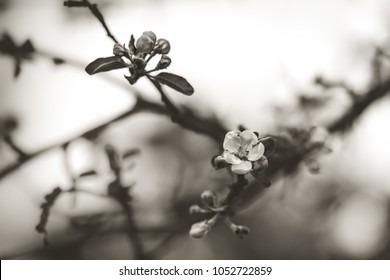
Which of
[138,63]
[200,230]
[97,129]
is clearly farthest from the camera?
[97,129]

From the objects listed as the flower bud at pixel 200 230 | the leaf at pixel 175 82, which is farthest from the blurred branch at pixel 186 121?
Result: the flower bud at pixel 200 230

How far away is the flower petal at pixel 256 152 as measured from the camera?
938 millimetres

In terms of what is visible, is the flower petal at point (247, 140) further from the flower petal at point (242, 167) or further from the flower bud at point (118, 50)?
the flower bud at point (118, 50)

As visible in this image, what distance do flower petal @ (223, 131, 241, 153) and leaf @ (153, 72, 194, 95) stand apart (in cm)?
14

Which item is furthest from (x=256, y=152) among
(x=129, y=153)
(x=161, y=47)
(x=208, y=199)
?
(x=129, y=153)

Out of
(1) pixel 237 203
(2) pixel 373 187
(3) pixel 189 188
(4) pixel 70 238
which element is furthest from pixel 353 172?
(4) pixel 70 238

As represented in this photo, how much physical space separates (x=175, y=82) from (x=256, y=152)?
0.22 metres

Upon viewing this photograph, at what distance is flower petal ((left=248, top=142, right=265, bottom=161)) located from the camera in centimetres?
94

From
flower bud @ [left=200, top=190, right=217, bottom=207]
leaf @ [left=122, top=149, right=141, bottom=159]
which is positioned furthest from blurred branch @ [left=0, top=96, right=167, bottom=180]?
flower bud @ [left=200, top=190, right=217, bottom=207]

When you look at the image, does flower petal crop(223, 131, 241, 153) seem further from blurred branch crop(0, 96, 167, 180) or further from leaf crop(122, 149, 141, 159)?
leaf crop(122, 149, 141, 159)

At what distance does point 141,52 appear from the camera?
915mm

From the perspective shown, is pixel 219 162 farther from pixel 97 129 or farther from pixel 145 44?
pixel 97 129

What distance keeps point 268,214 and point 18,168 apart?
0.98 meters

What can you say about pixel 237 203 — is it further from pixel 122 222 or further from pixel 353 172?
pixel 353 172
